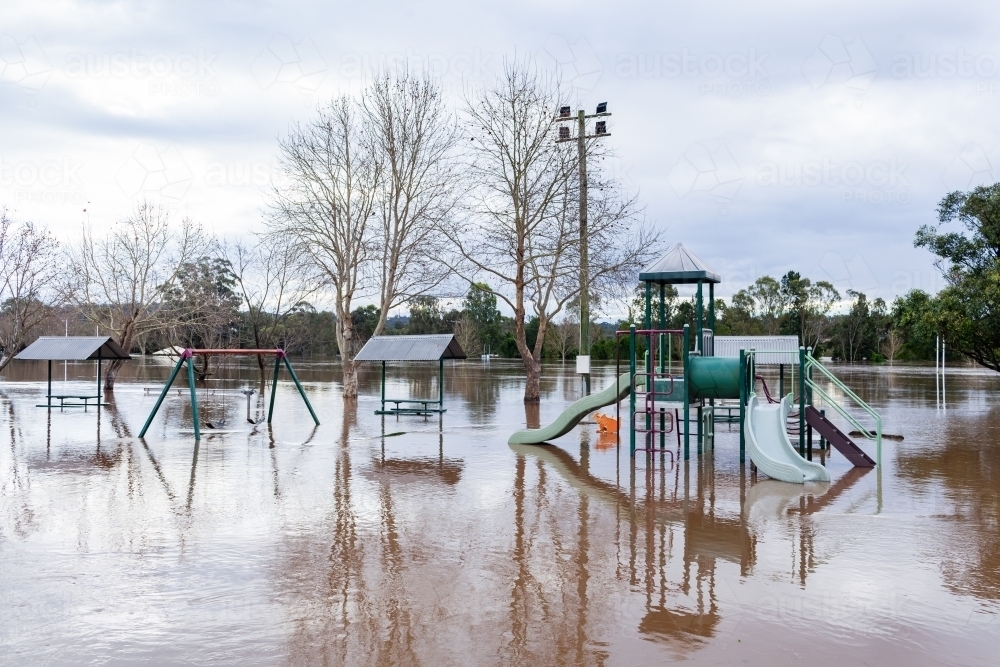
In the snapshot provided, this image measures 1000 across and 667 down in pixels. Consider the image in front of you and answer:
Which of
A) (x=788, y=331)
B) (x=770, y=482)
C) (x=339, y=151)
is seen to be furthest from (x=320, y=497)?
(x=788, y=331)

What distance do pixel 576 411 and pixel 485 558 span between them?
8034mm

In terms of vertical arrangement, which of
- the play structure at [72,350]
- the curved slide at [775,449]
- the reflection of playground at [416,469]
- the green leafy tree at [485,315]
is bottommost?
the reflection of playground at [416,469]

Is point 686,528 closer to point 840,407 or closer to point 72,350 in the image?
point 840,407

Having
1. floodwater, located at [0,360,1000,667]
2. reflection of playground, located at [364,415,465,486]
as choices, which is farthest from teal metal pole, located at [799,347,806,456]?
reflection of playground, located at [364,415,465,486]

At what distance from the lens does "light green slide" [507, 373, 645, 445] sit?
48.1 ft

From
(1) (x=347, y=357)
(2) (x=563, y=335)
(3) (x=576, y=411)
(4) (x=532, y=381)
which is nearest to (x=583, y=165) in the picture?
(4) (x=532, y=381)

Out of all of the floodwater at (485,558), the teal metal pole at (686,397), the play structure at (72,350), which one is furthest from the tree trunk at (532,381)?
the play structure at (72,350)

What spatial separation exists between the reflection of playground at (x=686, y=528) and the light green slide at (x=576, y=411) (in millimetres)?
1455

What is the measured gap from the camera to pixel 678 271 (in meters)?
14.5

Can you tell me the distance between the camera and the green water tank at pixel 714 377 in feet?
45.2

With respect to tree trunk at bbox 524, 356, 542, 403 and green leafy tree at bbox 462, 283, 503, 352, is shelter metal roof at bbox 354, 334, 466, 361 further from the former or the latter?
green leafy tree at bbox 462, 283, 503, 352

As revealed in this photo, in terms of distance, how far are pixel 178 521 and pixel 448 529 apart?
2.93 meters

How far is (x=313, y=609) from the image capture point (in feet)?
19.5

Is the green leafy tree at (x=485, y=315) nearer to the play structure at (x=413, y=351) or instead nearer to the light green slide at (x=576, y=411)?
the play structure at (x=413, y=351)
